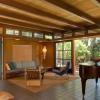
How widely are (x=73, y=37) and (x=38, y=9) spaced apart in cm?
430

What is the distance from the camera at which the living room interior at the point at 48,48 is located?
176 inches

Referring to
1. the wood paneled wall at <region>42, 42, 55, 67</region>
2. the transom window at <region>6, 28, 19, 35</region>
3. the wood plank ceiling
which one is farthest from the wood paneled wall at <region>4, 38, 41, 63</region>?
the wood plank ceiling

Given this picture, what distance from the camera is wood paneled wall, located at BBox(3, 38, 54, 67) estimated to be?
861cm

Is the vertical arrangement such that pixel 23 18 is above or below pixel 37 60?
above

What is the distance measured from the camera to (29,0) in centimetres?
377

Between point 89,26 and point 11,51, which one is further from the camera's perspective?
point 11,51

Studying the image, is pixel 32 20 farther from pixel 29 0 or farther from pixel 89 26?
pixel 89 26

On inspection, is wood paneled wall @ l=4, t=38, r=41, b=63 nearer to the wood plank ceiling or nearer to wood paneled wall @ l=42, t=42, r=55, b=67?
wood paneled wall @ l=42, t=42, r=55, b=67

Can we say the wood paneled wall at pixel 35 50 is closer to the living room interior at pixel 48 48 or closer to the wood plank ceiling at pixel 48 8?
the living room interior at pixel 48 48

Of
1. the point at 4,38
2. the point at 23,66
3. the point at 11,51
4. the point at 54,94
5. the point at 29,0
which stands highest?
the point at 29,0

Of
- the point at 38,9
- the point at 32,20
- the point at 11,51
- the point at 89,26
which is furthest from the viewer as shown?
the point at 11,51

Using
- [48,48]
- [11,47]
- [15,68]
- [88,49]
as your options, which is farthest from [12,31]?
[88,49]

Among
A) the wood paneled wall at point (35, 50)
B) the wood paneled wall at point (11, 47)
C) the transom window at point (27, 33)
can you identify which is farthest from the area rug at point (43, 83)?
the transom window at point (27, 33)

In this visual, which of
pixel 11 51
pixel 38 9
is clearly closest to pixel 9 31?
pixel 11 51
